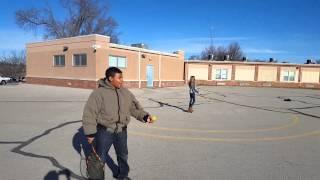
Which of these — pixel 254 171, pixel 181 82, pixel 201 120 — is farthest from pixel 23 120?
pixel 181 82

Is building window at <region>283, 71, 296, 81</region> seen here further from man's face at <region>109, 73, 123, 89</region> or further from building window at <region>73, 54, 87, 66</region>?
man's face at <region>109, 73, 123, 89</region>

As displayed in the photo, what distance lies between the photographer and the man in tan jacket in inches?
171

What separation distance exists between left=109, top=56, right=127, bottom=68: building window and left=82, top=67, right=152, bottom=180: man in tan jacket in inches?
888

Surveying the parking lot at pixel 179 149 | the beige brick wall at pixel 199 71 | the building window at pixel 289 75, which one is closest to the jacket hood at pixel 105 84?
the parking lot at pixel 179 149

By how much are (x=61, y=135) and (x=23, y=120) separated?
290 cm

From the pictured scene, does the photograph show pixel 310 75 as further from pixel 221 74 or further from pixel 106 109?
pixel 106 109

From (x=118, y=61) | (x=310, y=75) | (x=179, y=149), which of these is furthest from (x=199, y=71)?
(x=179, y=149)

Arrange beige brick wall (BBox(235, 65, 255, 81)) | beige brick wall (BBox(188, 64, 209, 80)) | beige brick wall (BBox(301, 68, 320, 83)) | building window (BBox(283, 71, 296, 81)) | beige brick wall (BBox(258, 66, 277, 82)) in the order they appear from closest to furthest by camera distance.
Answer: beige brick wall (BBox(188, 64, 209, 80)) → beige brick wall (BBox(235, 65, 255, 81)) → beige brick wall (BBox(258, 66, 277, 82)) → building window (BBox(283, 71, 296, 81)) → beige brick wall (BBox(301, 68, 320, 83))

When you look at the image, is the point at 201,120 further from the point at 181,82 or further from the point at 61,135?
the point at 181,82

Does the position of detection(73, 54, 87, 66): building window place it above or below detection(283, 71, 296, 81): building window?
above

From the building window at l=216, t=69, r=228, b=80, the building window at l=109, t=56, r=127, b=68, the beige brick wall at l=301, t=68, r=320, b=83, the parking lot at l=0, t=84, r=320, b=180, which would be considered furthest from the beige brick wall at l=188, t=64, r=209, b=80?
the parking lot at l=0, t=84, r=320, b=180

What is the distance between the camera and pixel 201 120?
12.0 m

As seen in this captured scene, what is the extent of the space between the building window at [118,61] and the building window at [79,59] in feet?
7.00

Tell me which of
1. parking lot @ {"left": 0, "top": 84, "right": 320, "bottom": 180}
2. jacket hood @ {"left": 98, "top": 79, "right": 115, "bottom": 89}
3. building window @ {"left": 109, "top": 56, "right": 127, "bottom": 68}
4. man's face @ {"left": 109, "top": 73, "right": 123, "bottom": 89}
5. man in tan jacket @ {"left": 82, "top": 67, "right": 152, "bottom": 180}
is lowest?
parking lot @ {"left": 0, "top": 84, "right": 320, "bottom": 180}
